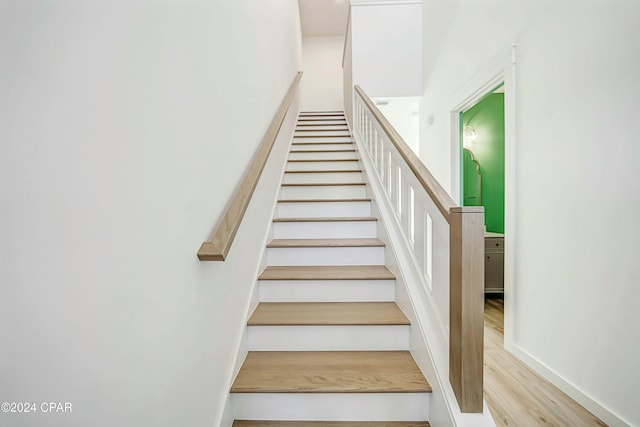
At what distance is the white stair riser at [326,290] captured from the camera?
6.23ft

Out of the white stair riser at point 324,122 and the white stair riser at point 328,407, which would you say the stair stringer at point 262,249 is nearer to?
the white stair riser at point 328,407

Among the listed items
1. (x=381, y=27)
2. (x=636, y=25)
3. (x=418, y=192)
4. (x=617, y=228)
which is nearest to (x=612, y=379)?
(x=617, y=228)

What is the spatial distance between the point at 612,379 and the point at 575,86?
146 cm

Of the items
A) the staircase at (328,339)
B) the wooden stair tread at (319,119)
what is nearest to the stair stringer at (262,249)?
the staircase at (328,339)

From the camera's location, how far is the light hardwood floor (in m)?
1.56

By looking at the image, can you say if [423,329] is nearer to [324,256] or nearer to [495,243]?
[324,256]

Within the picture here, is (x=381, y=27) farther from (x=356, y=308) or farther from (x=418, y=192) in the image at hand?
(x=356, y=308)

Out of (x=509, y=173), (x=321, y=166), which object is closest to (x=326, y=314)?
(x=509, y=173)

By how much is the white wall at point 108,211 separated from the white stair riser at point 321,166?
7.42 ft

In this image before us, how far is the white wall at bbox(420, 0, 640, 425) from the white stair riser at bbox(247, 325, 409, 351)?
37.1 inches

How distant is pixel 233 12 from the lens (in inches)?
59.1

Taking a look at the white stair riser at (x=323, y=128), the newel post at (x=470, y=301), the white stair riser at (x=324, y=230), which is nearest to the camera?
the newel post at (x=470, y=301)

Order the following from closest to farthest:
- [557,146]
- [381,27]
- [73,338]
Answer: [73,338] < [557,146] < [381,27]

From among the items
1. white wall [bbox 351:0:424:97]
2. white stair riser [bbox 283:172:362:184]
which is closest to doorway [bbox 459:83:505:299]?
white wall [bbox 351:0:424:97]
